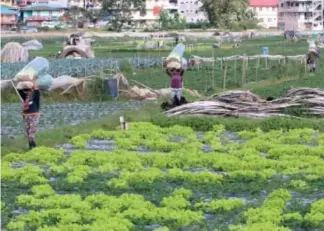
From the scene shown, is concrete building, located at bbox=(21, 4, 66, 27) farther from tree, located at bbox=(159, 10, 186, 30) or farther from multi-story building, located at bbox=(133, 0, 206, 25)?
tree, located at bbox=(159, 10, 186, 30)

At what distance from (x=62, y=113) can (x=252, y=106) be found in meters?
4.93

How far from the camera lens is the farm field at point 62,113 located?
17.3m

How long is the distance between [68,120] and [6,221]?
31.0 feet

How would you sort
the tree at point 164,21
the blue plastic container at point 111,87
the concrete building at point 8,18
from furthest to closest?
the concrete building at point 8,18 < the tree at point 164,21 < the blue plastic container at point 111,87

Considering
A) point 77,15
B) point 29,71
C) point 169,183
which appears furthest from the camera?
point 77,15

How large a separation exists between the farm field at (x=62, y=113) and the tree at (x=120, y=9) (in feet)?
215

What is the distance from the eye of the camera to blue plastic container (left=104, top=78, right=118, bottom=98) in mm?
23109

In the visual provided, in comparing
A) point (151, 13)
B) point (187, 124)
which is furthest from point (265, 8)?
point (187, 124)

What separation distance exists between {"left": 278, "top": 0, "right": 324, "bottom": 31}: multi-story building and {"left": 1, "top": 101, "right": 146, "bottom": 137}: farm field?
9220cm

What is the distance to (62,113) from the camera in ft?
65.2

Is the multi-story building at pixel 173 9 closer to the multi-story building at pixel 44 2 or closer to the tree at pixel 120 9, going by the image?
the multi-story building at pixel 44 2

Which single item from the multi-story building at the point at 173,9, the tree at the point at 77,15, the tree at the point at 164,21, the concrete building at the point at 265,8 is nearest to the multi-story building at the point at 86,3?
the tree at the point at 77,15

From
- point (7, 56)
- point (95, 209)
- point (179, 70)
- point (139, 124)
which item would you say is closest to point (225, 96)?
point (179, 70)

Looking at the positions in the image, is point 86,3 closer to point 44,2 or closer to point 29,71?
point 44,2
